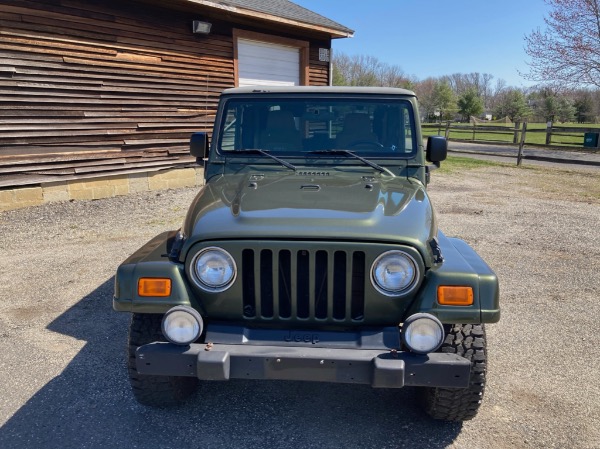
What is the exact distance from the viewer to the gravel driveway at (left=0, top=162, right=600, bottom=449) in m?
2.68

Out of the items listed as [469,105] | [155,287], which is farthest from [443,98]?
[155,287]

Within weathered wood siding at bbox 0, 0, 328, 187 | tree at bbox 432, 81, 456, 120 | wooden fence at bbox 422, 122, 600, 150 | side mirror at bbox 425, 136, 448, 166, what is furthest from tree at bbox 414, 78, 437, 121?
side mirror at bbox 425, 136, 448, 166

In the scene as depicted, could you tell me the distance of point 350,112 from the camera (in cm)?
368

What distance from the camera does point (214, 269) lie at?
2.46 m

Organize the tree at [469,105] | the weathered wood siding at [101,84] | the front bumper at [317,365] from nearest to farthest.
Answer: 1. the front bumper at [317,365]
2. the weathered wood siding at [101,84]
3. the tree at [469,105]

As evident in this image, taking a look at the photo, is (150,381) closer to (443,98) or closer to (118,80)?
(118,80)

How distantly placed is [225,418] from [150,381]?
0.48m

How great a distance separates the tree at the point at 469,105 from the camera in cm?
5394

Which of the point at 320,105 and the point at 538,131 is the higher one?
the point at 320,105

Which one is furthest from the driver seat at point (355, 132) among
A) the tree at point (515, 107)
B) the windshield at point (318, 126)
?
the tree at point (515, 107)

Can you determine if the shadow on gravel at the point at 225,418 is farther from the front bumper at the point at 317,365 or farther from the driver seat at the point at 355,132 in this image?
the driver seat at the point at 355,132

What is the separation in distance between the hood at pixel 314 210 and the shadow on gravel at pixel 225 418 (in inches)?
40.9

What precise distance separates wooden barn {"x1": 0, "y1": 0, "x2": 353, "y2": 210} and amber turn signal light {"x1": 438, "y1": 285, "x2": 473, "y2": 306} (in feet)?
25.4

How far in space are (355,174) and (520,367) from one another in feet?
5.73
